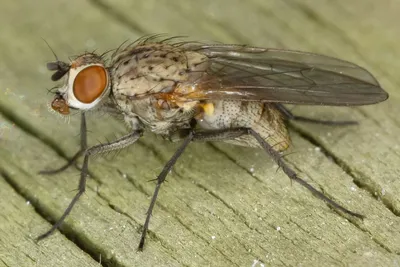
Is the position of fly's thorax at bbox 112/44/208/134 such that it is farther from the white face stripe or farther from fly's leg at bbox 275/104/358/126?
fly's leg at bbox 275/104/358/126

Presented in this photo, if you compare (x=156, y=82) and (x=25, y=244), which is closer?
(x=25, y=244)

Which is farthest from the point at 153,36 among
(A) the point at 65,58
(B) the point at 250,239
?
(B) the point at 250,239

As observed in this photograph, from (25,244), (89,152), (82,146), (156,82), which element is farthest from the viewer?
(82,146)

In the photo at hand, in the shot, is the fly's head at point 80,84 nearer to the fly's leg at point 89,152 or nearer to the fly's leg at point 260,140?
the fly's leg at point 89,152

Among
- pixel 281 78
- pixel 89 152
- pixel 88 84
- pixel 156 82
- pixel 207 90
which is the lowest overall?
pixel 89 152

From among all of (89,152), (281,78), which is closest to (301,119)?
(281,78)

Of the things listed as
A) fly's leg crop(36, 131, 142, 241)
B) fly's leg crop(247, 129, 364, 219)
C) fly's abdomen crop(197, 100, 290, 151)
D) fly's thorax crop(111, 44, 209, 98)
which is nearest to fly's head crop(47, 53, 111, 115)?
fly's thorax crop(111, 44, 209, 98)

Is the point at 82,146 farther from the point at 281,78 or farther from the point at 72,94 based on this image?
the point at 281,78
